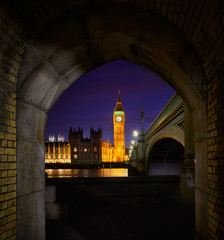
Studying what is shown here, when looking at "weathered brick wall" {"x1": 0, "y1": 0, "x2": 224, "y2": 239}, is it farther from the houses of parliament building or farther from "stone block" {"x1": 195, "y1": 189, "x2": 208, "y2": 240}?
the houses of parliament building

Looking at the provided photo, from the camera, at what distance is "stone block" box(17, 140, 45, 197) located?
491cm

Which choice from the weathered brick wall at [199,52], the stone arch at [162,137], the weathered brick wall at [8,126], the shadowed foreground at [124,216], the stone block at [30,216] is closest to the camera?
the weathered brick wall at [199,52]

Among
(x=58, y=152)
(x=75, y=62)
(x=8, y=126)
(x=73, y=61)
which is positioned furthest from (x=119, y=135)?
(x=8, y=126)

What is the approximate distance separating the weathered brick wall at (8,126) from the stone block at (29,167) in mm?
202

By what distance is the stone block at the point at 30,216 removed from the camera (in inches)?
190

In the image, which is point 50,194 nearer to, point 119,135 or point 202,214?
point 202,214

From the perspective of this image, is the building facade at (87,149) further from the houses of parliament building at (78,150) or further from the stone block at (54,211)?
the stone block at (54,211)

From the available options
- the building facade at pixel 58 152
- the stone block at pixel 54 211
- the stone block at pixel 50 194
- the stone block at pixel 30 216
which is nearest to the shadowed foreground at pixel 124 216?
the stone block at pixel 54 211

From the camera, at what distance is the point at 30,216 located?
5.17 meters

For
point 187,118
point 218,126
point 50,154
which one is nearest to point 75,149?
point 50,154

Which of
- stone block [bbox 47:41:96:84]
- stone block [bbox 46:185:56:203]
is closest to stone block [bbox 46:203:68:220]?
stone block [bbox 46:185:56:203]

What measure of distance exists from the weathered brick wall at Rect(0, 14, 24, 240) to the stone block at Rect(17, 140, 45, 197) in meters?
0.20

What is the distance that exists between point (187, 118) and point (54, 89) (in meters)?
7.87

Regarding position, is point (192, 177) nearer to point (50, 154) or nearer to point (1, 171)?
point (1, 171)
